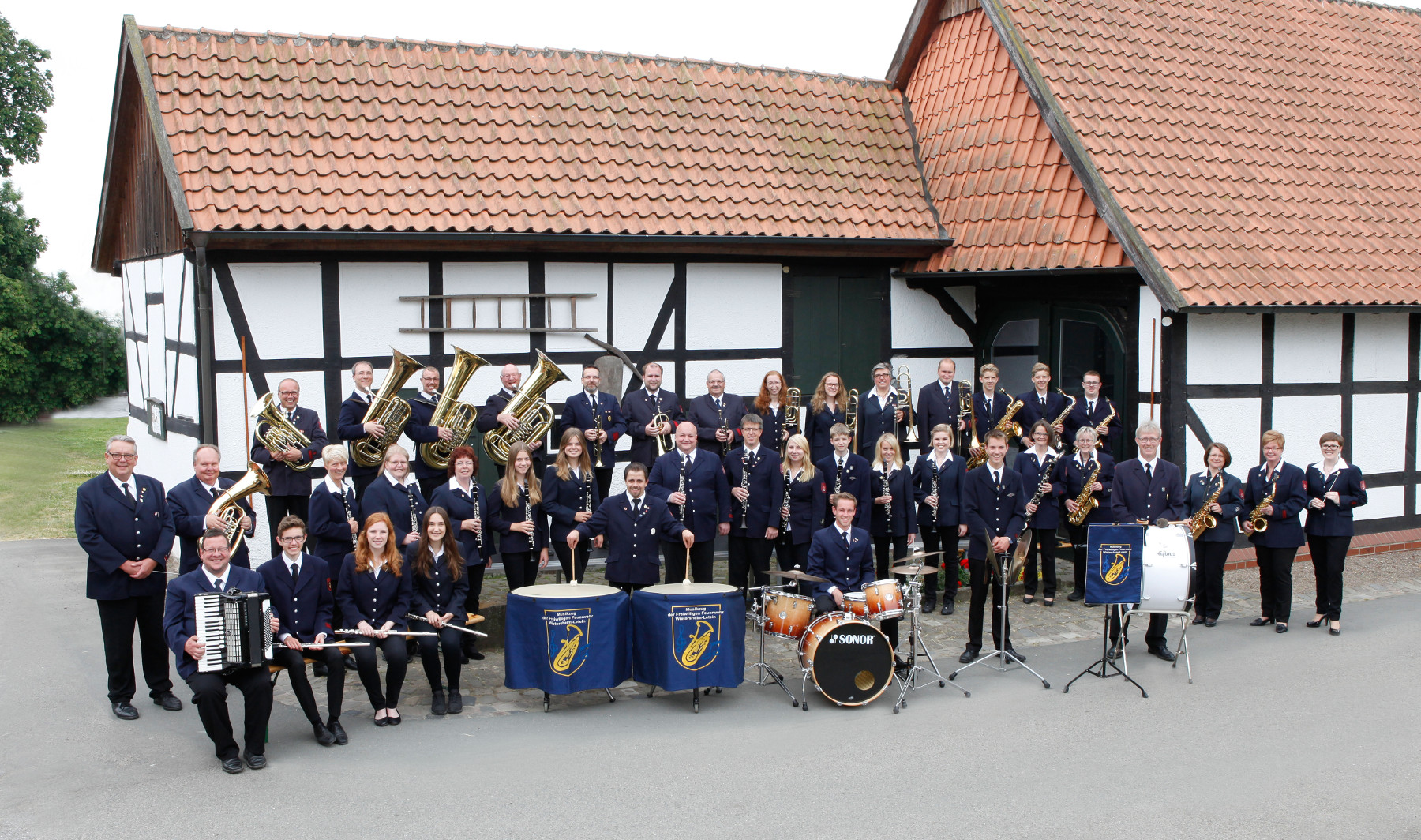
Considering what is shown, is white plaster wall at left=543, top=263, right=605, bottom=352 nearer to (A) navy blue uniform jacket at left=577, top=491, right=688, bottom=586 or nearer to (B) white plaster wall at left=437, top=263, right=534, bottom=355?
(B) white plaster wall at left=437, top=263, right=534, bottom=355

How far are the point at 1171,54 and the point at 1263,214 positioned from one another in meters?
2.69

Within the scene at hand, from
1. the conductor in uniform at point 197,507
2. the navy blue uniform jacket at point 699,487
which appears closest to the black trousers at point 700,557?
the navy blue uniform jacket at point 699,487

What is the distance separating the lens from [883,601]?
8.28 meters

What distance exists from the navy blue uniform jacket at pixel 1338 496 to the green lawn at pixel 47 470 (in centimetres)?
1404

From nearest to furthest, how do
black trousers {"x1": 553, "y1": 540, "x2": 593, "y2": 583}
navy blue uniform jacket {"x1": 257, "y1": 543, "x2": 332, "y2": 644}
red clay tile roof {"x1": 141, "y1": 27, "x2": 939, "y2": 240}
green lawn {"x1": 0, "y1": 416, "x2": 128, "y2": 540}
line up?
navy blue uniform jacket {"x1": 257, "y1": 543, "x2": 332, "y2": 644} → black trousers {"x1": 553, "y1": 540, "x2": 593, "y2": 583} → red clay tile roof {"x1": 141, "y1": 27, "x2": 939, "y2": 240} → green lawn {"x1": 0, "y1": 416, "x2": 128, "y2": 540}

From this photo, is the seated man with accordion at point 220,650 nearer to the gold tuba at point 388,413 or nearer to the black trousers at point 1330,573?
the gold tuba at point 388,413

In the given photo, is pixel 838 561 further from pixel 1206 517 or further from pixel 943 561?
pixel 1206 517

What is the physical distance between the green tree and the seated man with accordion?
80.6ft

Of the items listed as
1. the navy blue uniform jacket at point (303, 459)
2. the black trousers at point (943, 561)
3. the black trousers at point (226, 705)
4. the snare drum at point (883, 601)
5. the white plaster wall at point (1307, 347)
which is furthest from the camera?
the white plaster wall at point (1307, 347)

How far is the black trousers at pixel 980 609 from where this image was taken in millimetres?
9117

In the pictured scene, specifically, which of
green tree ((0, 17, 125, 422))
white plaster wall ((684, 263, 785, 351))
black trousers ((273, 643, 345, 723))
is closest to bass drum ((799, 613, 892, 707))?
black trousers ((273, 643, 345, 723))

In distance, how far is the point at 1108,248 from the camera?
12.0 m

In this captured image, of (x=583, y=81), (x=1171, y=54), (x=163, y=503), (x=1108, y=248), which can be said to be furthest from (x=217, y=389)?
(x=1171, y=54)

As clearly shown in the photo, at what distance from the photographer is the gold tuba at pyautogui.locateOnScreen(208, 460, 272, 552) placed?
830 centimetres
